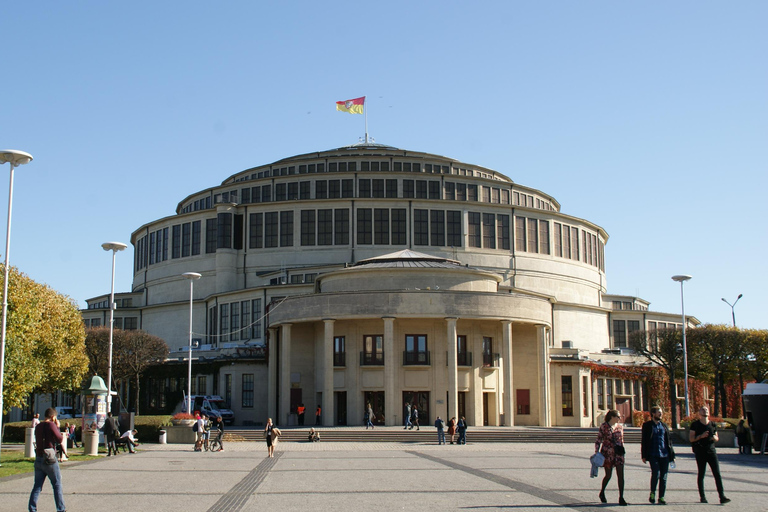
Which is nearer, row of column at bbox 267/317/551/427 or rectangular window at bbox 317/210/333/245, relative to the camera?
row of column at bbox 267/317/551/427

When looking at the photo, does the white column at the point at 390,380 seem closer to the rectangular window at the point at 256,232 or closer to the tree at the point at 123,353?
the tree at the point at 123,353

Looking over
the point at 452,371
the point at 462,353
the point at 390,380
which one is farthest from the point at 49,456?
the point at 462,353

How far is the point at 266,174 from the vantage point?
8338 cm

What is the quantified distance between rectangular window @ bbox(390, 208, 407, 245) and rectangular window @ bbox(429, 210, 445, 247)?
2422 millimetres

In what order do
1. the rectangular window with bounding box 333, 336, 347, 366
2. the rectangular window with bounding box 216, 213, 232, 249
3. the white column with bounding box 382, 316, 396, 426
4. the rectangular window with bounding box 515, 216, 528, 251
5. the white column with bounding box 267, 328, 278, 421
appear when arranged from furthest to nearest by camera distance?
1. the rectangular window with bounding box 515, 216, 528, 251
2. the rectangular window with bounding box 216, 213, 232, 249
3. the white column with bounding box 267, 328, 278, 421
4. the rectangular window with bounding box 333, 336, 347, 366
5. the white column with bounding box 382, 316, 396, 426

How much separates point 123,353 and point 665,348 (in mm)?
41589

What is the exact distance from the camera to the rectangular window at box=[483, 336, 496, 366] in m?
51.3

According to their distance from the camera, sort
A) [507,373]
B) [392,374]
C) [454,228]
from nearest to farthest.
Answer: [392,374] < [507,373] < [454,228]

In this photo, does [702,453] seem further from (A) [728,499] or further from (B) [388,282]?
(B) [388,282]

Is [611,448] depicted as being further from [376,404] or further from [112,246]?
[376,404]

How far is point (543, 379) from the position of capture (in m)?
53.2

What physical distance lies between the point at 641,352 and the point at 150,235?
160ft

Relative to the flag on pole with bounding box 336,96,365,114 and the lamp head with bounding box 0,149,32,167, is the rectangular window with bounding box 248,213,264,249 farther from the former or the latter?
the lamp head with bounding box 0,149,32,167

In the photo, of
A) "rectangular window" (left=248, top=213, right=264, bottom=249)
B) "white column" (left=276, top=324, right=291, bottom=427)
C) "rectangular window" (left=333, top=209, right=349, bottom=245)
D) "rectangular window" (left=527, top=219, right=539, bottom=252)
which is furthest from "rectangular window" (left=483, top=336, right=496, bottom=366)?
"rectangular window" (left=248, top=213, right=264, bottom=249)
